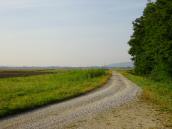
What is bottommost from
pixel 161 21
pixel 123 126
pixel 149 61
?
pixel 123 126

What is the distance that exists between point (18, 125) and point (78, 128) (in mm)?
2754

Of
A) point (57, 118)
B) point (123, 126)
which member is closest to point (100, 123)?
point (123, 126)

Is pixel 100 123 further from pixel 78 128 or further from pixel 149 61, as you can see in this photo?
pixel 149 61

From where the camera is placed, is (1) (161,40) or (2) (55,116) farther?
(1) (161,40)

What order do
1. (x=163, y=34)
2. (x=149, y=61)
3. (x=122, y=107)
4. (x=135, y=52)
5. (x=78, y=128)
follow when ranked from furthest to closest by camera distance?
(x=135, y=52) < (x=149, y=61) < (x=163, y=34) < (x=122, y=107) < (x=78, y=128)

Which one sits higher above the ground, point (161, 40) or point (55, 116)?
point (161, 40)

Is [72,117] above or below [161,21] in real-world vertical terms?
below

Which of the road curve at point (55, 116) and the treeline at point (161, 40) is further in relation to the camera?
the treeline at point (161, 40)

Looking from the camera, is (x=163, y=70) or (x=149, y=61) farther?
(x=149, y=61)

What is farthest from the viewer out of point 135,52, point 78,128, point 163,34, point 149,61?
point 135,52

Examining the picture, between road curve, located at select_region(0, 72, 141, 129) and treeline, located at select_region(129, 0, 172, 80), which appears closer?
road curve, located at select_region(0, 72, 141, 129)

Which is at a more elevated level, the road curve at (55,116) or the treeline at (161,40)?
the treeline at (161,40)

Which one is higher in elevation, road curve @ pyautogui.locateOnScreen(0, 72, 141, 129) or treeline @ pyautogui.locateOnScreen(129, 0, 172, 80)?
treeline @ pyautogui.locateOnScreen(129, 0, 172, 80)

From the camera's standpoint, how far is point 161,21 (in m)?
43.4
